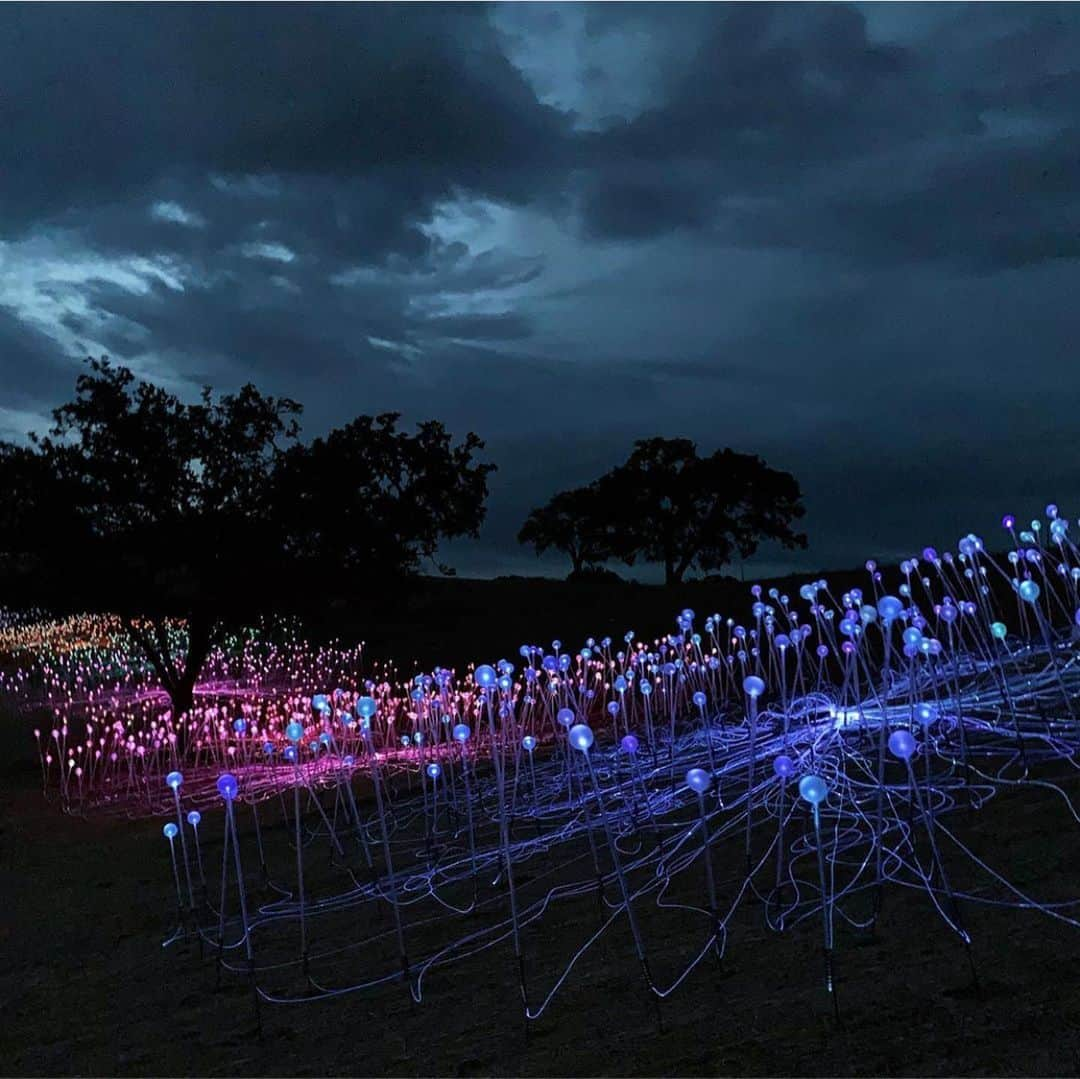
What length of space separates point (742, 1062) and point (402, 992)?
1492mm

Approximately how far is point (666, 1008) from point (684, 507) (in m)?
35.9

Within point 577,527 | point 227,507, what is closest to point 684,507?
point 577,527

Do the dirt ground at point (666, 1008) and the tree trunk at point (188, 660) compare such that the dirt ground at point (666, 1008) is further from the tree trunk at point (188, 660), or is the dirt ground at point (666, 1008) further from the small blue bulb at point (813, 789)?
the tree trunk at point (188, 660)

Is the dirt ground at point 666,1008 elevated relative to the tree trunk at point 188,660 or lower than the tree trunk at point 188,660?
lower

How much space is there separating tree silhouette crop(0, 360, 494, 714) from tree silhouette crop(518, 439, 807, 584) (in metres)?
25.5

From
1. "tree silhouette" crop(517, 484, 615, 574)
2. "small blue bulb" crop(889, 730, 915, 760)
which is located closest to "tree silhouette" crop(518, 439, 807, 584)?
"tree silhouette" crop(517, 484, 615, 574)

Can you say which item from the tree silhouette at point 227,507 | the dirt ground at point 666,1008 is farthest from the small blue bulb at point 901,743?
the tree silhouette at point 227,507

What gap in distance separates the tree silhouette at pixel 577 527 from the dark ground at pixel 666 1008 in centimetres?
3521

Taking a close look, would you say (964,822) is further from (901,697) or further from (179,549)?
(179,549)

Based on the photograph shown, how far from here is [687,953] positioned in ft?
10.9

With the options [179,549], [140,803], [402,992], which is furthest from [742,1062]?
[179,549]

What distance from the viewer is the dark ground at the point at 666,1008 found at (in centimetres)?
246

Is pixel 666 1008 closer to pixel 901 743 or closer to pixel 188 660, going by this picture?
pixel 901 743

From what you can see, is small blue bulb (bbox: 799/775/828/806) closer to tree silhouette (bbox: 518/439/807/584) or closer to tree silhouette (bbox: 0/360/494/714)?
tree silhouette (bbox: 0/360/494/714)
